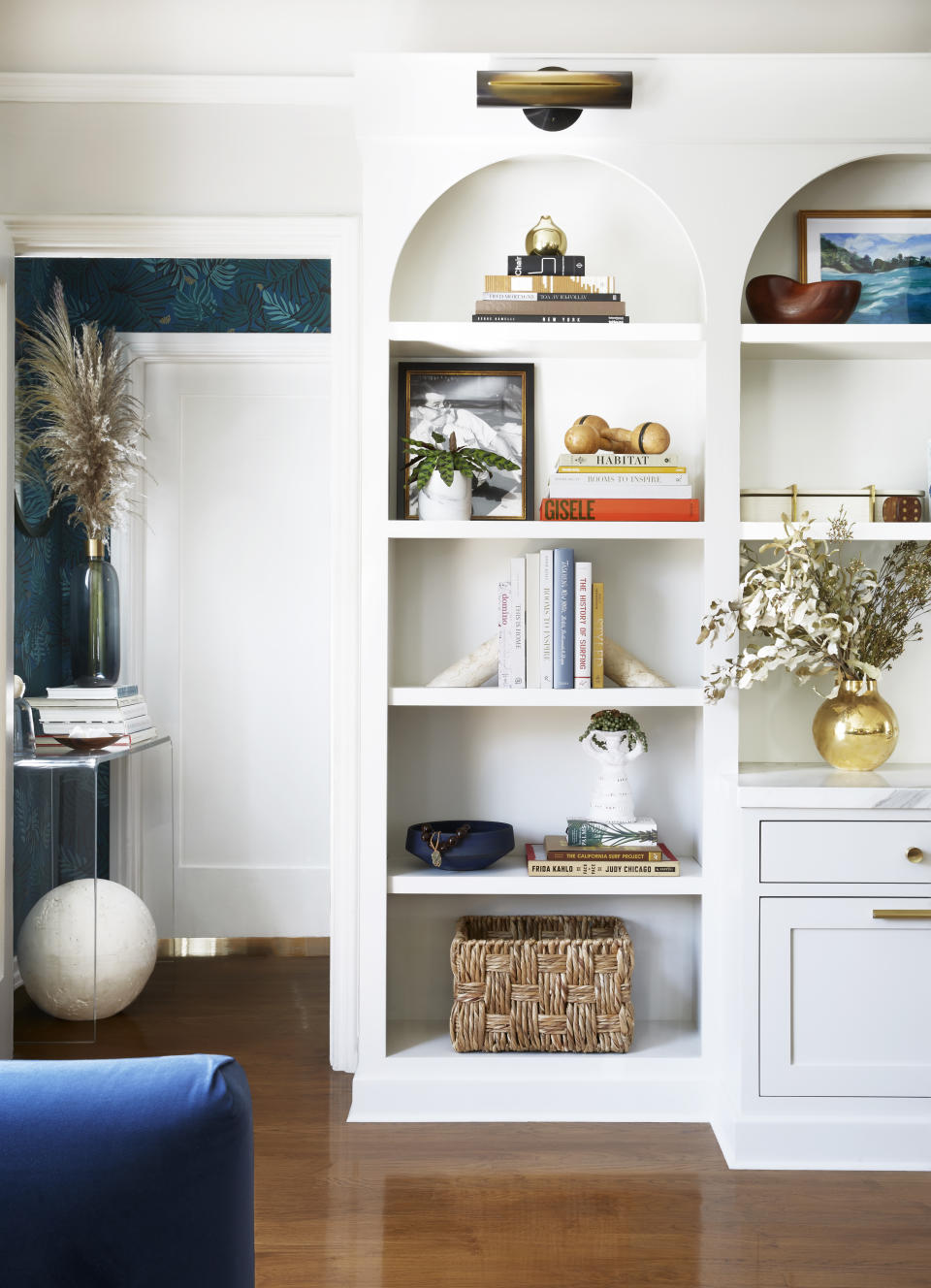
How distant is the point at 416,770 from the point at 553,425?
97 cm

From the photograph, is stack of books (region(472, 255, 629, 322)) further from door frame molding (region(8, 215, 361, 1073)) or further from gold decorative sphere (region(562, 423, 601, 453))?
door frame molding (region(8, 215, 361, 1073))

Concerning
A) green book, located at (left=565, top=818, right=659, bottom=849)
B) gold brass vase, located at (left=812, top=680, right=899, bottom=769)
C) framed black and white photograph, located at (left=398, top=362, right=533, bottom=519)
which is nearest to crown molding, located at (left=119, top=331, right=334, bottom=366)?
framed black and white photograph, located at (left=398, top=362, right=533, bottom=519)

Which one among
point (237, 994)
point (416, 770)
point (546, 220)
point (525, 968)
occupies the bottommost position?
point (237, 994)

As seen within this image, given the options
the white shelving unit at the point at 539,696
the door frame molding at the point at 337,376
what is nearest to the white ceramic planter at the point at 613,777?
the white shelving unit at the point at 539,696

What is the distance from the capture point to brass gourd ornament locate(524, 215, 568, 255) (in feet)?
8.03

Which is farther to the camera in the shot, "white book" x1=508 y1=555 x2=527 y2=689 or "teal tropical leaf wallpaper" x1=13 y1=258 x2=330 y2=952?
"teal tropical leaf wallpaper" x1=13 y1=258 x2=330 y2=952

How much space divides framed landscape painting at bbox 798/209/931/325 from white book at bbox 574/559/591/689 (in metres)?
0.97

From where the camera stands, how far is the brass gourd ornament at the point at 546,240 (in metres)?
2.45

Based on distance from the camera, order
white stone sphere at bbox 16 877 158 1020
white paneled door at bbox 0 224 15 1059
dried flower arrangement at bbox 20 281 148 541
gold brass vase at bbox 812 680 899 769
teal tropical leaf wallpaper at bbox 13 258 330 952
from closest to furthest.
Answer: gold brass vase at bbox 812 680 899 769 → white paneled door at bbox 0 224 15 1059 → white stone sphere at bbox 16 877 158 1020 → dried flower arrangement at bbox 20 281 148 541 → teal tropical leaf wallpaper at bbox 13 258 330 952

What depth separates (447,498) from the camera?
2455 millimetres

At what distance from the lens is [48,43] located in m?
2.71

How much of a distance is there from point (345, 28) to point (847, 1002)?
2.72m

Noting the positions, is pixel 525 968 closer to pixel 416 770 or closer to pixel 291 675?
pixel 416 770

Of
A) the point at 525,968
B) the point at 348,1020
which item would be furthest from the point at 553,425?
the point at 348,1020
